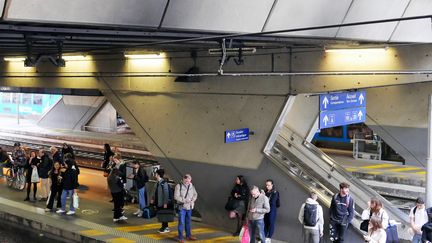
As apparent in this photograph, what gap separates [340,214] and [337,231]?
438 millimetres

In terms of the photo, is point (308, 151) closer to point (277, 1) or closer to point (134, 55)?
point (134, 55)

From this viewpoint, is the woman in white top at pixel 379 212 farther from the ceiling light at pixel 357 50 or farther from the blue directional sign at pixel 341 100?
the ceiling light at pixel 357 50

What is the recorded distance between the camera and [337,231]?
11.4 metres

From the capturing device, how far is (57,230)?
13133 millimetres

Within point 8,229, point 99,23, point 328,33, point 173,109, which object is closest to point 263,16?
point 328,33

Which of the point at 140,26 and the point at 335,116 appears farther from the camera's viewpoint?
the point at 335,116

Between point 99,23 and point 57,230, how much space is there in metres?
6.72

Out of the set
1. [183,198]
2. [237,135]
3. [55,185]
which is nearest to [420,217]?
[237,135]

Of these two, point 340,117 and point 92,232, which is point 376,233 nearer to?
point 340,117

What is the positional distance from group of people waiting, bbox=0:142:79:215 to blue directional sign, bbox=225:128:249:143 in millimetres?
4036

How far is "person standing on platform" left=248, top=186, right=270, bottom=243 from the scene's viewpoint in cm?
1137

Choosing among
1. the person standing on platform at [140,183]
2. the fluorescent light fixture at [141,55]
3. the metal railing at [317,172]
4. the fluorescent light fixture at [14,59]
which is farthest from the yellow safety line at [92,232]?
the fluorescent light fixture at [14,59]

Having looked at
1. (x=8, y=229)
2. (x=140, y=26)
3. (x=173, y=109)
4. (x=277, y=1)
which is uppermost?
(x=277, y=1)

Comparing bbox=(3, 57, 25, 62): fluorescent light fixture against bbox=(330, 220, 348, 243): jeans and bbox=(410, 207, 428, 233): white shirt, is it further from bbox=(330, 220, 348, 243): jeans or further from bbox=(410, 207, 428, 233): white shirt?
bbox=(410, 207, 428, 233): white shirt
